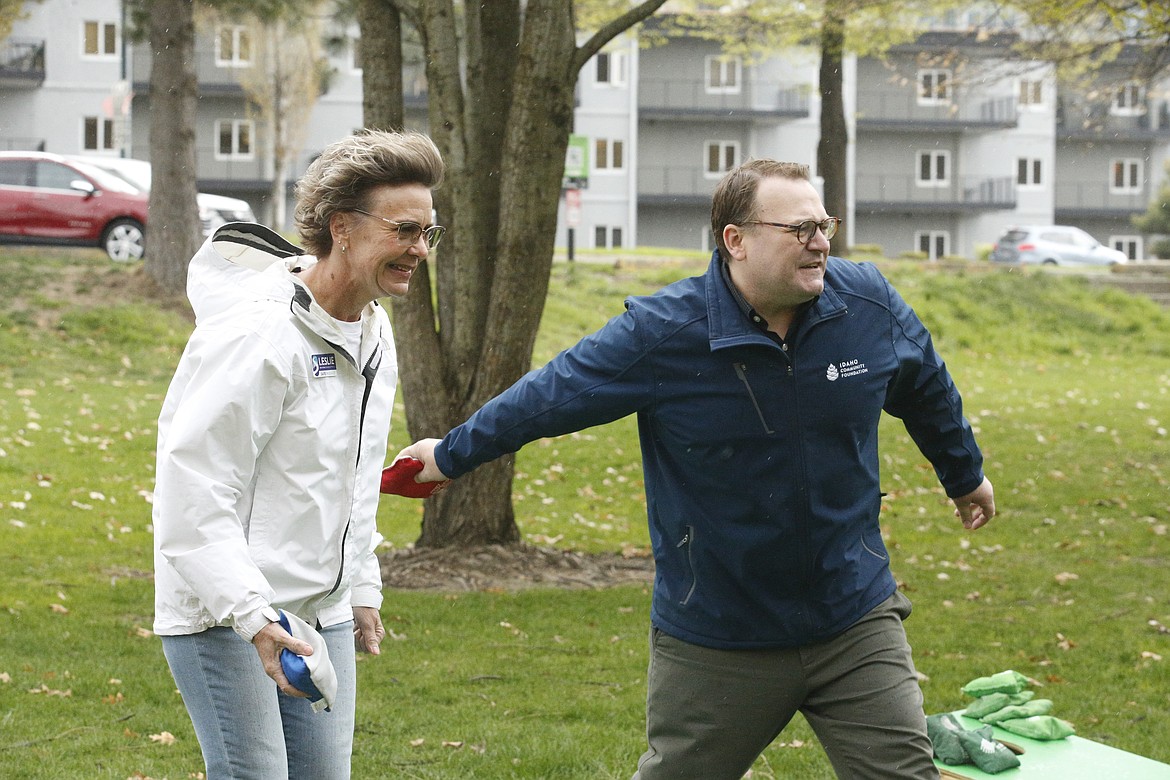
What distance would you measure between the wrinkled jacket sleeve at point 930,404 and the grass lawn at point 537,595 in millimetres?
1934

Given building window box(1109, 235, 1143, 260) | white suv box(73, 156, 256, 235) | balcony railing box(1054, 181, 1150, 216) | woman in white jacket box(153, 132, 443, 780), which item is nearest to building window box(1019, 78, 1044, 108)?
balcony railing box(1054, 181, 1150, 216)

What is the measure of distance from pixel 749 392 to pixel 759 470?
8.0 inches

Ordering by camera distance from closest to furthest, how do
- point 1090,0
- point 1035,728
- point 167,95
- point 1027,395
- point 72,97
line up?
point 1035,728 → point 1090,0 → point 1027,395 → point 167,95 → point 72,97

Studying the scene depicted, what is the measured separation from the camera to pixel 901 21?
23203mm

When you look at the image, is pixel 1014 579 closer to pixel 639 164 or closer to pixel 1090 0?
pixel 1090 0

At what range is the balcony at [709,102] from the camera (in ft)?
166

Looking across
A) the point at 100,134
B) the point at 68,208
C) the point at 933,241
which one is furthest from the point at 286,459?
the point at 933,241

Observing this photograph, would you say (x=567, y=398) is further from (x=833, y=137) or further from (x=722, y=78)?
(x=722, y=78)

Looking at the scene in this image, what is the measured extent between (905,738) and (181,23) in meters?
18.0

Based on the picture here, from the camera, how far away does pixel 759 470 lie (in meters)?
3.63

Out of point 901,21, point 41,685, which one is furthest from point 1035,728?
point 901,21

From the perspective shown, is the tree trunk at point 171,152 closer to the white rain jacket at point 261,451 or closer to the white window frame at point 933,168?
the white rain jacket at point 261,451

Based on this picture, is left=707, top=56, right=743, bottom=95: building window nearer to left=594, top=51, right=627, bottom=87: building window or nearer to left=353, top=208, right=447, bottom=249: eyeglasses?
left=594, top=51, right=627, bottom=87: building window

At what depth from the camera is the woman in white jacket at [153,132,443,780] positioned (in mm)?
3047
